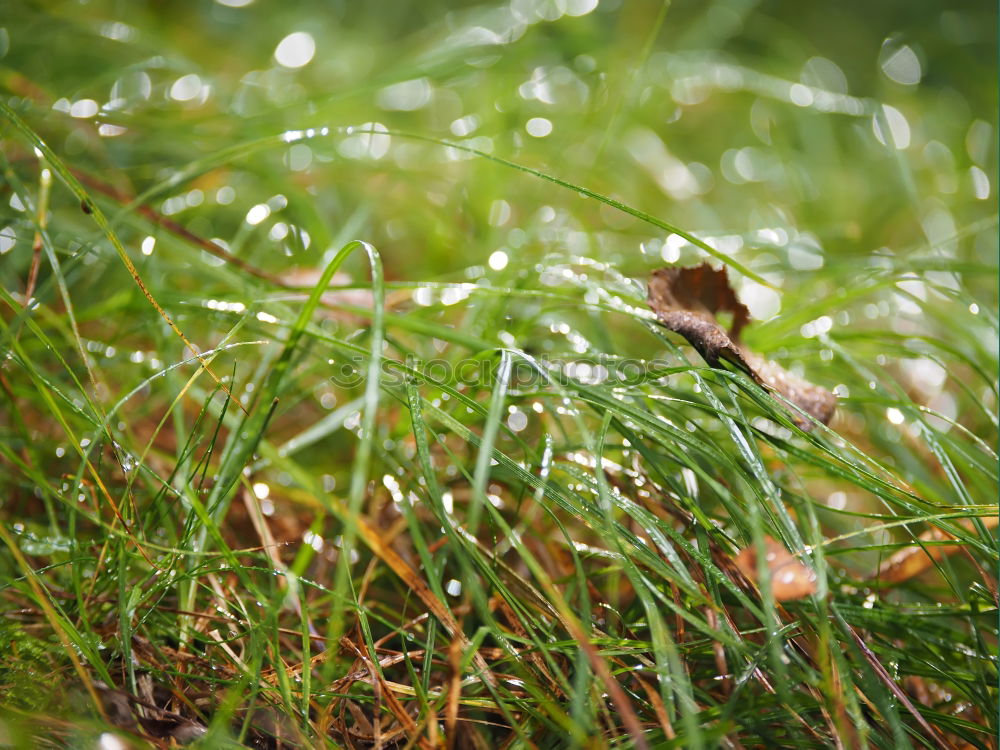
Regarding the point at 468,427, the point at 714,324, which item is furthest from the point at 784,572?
the point at 468,427

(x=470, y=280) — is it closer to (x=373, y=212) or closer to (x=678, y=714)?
(x=373, y=212)

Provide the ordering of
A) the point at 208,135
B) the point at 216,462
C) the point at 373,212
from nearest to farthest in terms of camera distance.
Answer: the point at 216,462, the point at 208,135, the point at 373,212

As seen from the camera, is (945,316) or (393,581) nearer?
(393,581)

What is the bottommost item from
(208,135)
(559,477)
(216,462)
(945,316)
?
(216,462)

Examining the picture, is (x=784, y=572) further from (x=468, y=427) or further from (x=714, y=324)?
(x=468, y=427)

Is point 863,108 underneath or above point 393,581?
above

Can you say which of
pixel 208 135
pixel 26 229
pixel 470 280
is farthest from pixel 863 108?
pixel 26 229

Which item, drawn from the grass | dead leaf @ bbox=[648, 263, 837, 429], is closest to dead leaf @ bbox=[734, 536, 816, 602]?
the grass
